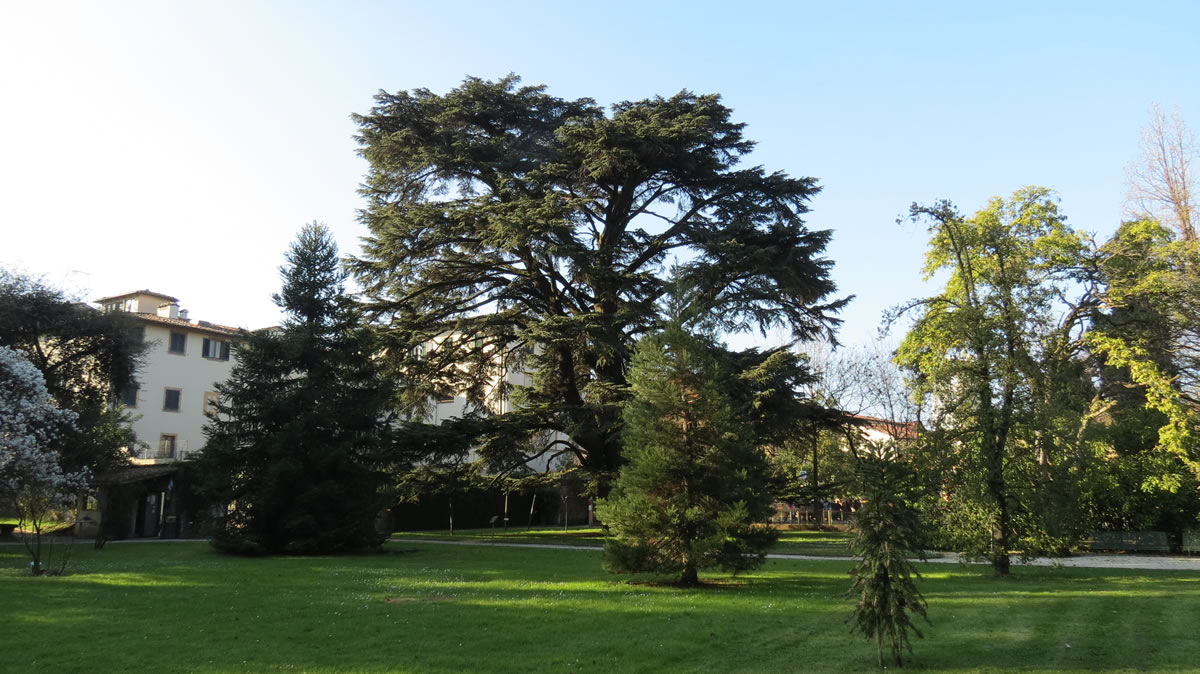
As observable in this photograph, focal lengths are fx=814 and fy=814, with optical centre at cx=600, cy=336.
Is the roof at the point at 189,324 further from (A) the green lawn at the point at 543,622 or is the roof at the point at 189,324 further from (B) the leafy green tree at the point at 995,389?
(B) the leafy green tree at the point at 995,389

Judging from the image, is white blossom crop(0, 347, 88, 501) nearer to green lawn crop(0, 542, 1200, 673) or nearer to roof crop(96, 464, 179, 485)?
green lawn crop(0, 542, 1200, 673)

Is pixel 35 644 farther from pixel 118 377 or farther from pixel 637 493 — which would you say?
pixel 118 377

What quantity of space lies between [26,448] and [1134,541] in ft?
112

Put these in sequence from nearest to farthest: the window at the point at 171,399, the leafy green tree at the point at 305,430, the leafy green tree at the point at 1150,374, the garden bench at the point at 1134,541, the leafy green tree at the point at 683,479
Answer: the leafy green tree at the point at 683,479
the leafy green tree at the point at 305,430
the leafy green tree at the point at 1150,374
the garden bench at the point at 1134,541
the window at the point at 171,399

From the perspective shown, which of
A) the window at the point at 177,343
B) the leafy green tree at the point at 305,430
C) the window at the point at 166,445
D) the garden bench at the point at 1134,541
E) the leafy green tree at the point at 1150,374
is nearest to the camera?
the leafy green tree at the point at 305,430

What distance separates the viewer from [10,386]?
71.5 ft

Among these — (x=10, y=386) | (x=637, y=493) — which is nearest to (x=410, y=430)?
(x=10, y=386)

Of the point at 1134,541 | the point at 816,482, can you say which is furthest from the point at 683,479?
the point at 816,482

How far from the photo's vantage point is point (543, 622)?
37.0 feet

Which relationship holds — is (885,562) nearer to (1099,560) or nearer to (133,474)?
(1099,560)

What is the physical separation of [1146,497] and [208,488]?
30.6 metres

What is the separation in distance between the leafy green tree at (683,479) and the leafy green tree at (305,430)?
10914 millimetres

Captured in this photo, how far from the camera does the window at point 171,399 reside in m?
43.9

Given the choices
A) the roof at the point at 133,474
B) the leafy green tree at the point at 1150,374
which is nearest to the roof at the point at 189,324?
the roof at the point at 133,474
